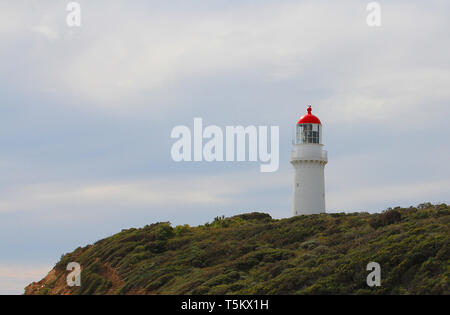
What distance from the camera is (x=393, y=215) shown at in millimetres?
33125

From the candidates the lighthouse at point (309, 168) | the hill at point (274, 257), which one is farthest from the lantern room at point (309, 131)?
the hill at point (274, 257)

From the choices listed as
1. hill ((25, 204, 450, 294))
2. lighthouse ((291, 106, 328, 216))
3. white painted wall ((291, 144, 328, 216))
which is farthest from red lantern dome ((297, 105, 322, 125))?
hill ((25, 204, 450, 294))

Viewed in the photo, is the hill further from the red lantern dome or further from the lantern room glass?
the red lantern dome

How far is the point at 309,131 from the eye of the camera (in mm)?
44969

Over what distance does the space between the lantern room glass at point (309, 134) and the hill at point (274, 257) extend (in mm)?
6703

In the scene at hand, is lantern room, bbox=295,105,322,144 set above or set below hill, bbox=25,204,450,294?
above

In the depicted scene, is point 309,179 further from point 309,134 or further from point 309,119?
point 309,119

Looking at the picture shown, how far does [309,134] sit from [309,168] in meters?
2.65

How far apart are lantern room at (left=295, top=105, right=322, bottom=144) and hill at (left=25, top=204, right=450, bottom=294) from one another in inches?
265

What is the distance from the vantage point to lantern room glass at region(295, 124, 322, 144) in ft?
147

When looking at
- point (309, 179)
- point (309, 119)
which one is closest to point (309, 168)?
point (309, 179)
